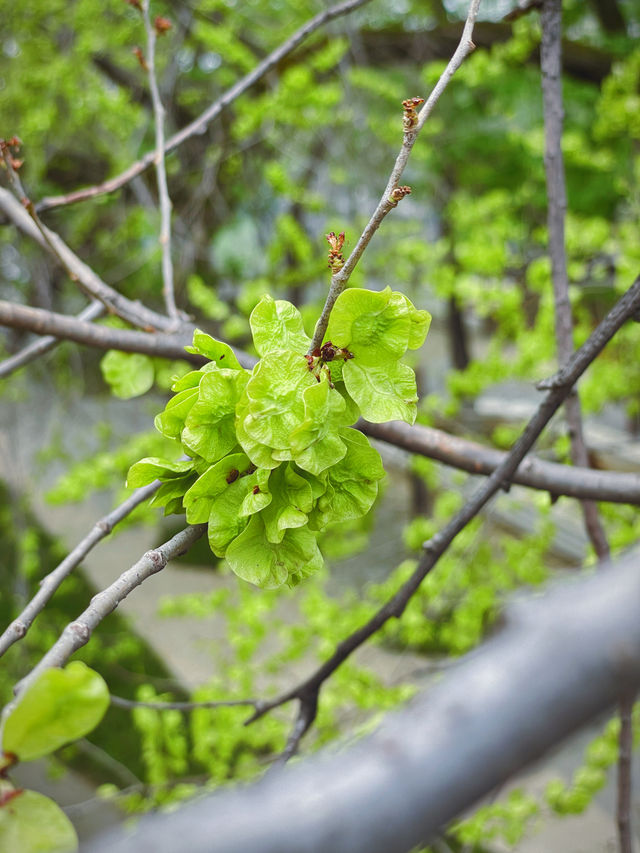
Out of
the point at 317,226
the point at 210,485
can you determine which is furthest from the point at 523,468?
the point at 317,226

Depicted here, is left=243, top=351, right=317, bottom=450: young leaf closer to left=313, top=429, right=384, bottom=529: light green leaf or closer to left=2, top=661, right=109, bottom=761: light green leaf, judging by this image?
left=313, top=429, right=384, bottom=529: light green leaf

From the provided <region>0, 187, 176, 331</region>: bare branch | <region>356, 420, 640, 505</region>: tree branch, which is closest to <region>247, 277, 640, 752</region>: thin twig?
<region>356, 420, 640, 505</region>: tree branch

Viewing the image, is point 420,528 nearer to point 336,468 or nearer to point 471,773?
point 336,468

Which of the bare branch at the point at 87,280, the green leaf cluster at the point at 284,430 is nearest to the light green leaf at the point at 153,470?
the green leaf cluster at the point at 284,430

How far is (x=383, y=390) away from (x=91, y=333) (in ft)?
1.43

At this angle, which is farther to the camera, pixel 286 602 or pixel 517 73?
pixel 286 602

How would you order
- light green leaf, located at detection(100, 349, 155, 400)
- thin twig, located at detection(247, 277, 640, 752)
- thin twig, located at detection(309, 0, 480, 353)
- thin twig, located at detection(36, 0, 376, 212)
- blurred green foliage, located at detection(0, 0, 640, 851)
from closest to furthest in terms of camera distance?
thin twig, located at detection(309, 0, 480, 353), thin twig, located at detection(247, 277, 640, 752), light green leaf, located at detection(100, 349, 155, 400), thin twig, located at detection(36, 0, 376, 212), blurred green foliage, located at detection(0, 0, 640, 851)

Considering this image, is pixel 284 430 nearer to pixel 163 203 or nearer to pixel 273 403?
pixel 273 403

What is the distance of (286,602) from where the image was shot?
14.3ft

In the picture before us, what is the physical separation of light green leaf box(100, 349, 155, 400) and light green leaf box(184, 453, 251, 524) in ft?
1.22

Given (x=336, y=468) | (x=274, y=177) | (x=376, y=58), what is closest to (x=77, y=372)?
(x=274, y=177)

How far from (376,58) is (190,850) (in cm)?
380

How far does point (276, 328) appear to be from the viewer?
0.47 m

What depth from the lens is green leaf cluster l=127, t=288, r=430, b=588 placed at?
42cm
